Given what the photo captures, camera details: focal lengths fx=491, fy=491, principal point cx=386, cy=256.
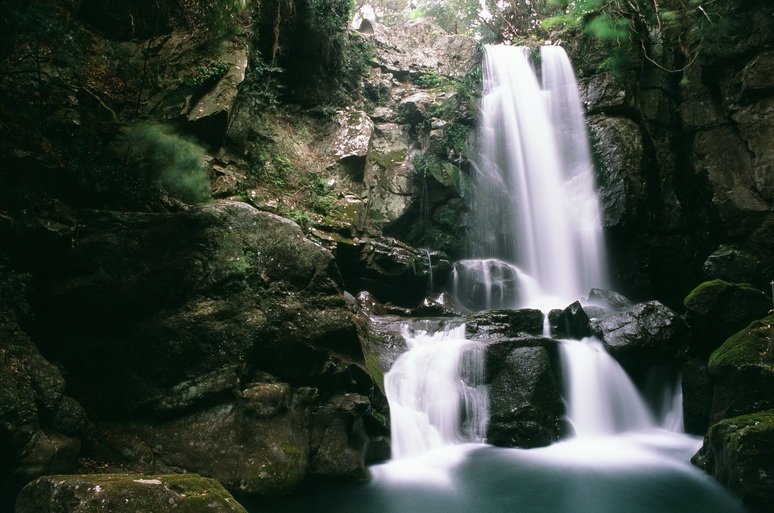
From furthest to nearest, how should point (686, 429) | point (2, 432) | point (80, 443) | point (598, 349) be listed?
point (598, 349) → point (686, 429) → point (80, 443) → point (2, 432)

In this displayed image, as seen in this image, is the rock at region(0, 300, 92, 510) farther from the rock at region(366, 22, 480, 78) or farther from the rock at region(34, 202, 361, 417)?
the rock at region(366, 22, 480, 78)

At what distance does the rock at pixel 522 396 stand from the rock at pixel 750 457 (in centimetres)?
249

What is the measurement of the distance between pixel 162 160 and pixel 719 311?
32.3 feet

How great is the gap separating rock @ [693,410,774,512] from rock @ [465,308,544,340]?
417 cm

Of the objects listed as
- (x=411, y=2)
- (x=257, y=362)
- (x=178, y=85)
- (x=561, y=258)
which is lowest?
(x=257, y=362)

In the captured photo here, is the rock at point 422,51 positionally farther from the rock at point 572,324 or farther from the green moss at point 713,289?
the green moss at point 713,289

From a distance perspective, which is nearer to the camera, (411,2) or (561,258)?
(561,258)

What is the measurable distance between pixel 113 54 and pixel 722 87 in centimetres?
1497

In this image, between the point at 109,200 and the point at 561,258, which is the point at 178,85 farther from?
the point at 561,258

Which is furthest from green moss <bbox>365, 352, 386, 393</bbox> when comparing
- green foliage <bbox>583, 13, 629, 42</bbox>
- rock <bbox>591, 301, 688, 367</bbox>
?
green foliage <bbox>583, 13, 629, 42</bbox>

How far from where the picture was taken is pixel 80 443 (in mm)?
4969

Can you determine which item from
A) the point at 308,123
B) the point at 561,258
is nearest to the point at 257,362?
the point at 308,123

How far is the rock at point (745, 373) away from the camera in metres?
6.43

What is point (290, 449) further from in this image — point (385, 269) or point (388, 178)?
point (388, 178)
